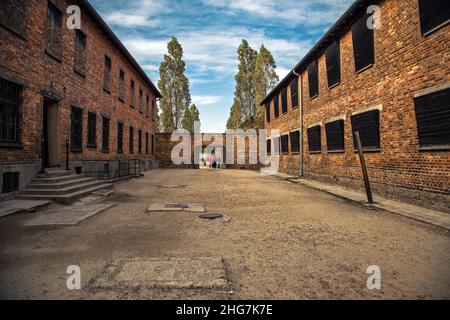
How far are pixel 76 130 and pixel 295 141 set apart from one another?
495 inches

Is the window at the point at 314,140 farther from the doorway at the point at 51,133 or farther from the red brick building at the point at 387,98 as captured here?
the doorway at the point at 51,133

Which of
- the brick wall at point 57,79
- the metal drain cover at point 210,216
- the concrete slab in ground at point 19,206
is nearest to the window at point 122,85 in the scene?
the brick wall at point 57,79

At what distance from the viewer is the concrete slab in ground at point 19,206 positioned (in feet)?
18.4

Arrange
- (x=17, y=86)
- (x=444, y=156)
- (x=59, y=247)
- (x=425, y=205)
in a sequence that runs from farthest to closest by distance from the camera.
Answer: (x=17, y=86) → (x=425, y=205) → (x=444, y=156) → (x=59, y=247)

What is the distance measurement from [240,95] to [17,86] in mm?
28552

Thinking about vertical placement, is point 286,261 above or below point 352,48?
below

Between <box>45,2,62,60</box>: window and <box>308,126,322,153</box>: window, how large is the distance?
11903mm

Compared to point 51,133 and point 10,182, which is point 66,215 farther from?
point 51,133

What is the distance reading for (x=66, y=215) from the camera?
18.8 ft

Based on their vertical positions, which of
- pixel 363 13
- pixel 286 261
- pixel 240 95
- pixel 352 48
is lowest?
pixel 286 261

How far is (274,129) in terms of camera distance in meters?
21.8

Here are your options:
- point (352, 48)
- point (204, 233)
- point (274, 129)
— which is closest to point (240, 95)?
point (274, 129)

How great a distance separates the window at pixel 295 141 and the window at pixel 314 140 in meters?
1.75
